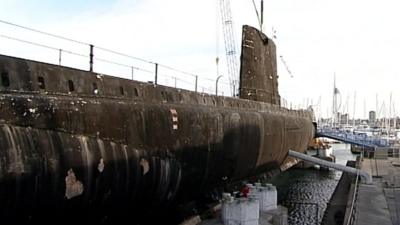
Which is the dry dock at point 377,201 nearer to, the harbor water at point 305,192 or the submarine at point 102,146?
the harbor water at point 305,192

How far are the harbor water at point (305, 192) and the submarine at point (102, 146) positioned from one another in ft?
17.7

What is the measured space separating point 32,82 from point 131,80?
4.16 metres

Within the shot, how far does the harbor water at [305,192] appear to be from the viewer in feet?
76.7

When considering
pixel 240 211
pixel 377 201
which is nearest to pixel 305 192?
pixel 377 201

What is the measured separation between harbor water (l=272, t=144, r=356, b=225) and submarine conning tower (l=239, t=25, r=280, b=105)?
595cm

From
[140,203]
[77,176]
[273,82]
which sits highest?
[273,82]

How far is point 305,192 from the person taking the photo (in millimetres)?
30312

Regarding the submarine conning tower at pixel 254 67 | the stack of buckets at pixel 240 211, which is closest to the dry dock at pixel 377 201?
the stack of buckets at pixel 240 211

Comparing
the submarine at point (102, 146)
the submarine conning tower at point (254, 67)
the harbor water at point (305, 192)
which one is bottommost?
the harbor water at point (305, 192)

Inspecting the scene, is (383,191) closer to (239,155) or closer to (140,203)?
(239,155)

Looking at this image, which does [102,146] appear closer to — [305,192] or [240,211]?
[240,211]

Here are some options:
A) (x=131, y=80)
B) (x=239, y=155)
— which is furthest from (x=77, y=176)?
(x=239, y=155)

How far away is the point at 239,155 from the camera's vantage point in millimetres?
20469

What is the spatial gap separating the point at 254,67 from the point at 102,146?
18.0m
